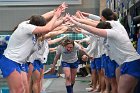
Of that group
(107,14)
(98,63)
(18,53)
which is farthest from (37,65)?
(98,63)

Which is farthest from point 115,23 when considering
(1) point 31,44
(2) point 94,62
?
(2) point 94,62

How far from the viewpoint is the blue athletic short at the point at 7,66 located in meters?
6.20

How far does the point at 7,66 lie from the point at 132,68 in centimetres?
201

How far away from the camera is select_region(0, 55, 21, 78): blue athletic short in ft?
20.3

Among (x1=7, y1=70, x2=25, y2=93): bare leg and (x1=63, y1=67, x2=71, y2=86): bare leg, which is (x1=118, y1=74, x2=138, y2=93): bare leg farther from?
(x1=63, y1=67, x2=71, y2=86): bare leg

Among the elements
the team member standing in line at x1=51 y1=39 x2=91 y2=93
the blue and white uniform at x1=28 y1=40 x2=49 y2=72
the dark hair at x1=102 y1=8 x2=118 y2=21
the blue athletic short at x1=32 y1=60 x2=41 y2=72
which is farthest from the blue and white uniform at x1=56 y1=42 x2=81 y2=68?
the dark hair at x1=102 y1=8 x2=118 y2=21

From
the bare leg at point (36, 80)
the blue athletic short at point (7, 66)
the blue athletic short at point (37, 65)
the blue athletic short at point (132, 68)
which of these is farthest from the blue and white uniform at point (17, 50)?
the blue athletic short at point (37, 65)

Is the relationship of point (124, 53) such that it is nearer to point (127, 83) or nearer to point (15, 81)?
point (127, 83)

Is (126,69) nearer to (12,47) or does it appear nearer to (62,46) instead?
(12,47)

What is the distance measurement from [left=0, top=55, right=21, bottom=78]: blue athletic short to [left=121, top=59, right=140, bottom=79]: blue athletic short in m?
1.74

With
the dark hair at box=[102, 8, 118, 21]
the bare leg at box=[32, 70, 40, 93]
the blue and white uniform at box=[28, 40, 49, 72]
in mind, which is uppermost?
the dark hair at box=[102, 8, 118, 21]

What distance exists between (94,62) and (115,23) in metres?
5.37

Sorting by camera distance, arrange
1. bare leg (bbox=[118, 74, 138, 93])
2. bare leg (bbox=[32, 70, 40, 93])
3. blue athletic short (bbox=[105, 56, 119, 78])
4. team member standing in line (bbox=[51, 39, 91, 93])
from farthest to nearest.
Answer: team member standing in line (bbox=[51, 39, 91, 93]), bare leg (bbox=[32, 70, 40, 93]), blue athletic short (bbox=[105, 56, 119, 78]), bare leg (bbox=[118, 74, 138, 93])

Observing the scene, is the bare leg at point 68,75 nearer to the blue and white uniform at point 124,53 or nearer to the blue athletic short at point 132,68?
the blue and white uniform at point 124,53
